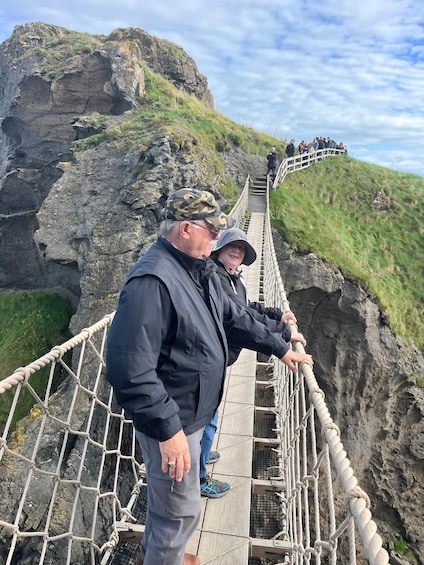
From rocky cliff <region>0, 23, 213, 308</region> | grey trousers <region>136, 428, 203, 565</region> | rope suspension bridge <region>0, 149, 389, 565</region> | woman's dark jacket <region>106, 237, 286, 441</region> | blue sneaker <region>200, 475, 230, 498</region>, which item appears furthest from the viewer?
rocky cliff <region>0, 23, 213, 308</region>

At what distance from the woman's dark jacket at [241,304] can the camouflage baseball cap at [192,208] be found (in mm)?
950

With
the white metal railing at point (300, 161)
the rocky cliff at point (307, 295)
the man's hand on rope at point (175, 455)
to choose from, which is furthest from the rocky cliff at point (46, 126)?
the man's hand on rope at point (175, 455)

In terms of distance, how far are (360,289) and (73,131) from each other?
11714 mm

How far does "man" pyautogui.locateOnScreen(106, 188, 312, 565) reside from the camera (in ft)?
4.87

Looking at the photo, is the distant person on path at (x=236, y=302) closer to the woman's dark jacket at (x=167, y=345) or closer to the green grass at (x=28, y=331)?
the woman's dark jacket at (x=167, y=345)

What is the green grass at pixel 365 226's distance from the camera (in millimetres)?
11281

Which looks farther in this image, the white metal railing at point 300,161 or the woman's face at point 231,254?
the white metal railing at point 300,161

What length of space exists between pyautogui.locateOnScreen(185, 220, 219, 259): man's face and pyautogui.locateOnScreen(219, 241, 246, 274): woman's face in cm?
120

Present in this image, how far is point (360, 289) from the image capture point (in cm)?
1040

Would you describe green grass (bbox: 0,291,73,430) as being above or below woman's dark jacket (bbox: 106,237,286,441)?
above

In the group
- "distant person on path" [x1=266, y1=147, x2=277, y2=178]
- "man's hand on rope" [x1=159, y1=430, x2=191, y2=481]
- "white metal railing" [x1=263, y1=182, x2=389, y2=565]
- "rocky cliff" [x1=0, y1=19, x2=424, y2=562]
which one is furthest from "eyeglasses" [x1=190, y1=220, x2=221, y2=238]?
"distant person on path" [x1=266, y1=147, x2=277, y2=178]

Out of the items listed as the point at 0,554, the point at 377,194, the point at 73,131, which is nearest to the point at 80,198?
the point at 73,131

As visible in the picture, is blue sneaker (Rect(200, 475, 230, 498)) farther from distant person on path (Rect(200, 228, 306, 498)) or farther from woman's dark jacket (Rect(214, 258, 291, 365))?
woman's dark jacket (Rect(214, 258, 291, 365))

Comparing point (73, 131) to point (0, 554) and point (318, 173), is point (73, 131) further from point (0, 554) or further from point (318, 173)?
point (0, 554)
